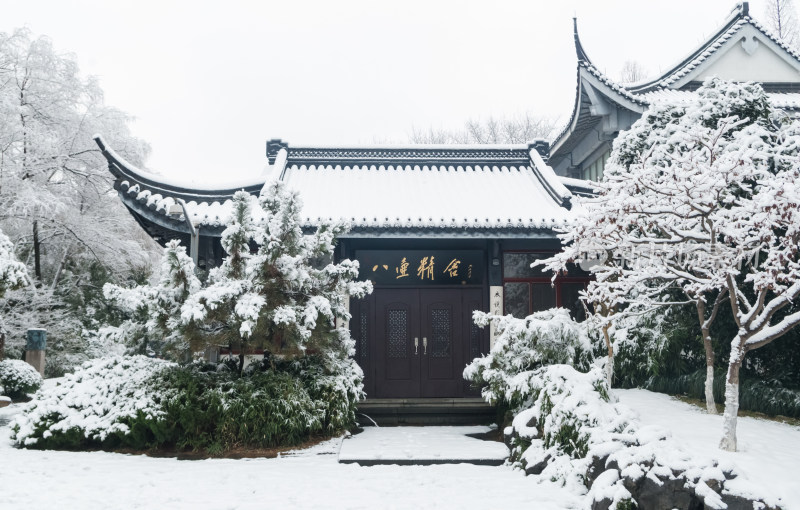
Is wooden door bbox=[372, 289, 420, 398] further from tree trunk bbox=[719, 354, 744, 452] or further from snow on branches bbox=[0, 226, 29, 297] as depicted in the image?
tree trunk bbox=[719, 354, 744, 452]

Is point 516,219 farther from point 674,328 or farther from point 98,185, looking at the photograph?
point 98,185

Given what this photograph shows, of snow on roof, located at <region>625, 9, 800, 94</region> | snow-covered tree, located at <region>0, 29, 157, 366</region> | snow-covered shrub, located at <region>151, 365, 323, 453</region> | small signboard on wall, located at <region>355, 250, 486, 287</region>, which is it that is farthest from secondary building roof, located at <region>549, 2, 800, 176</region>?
snow-covered tree, located at <region>0, 29, 157, 366</region>

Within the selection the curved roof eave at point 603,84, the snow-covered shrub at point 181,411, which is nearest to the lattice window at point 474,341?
the snow-covered shrub at point 181,411

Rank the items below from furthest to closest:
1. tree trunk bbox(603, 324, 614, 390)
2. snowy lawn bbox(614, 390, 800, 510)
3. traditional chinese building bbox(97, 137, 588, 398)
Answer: traditional chinese building bbox(97, 137, 588, 398)
tree trunk bbox(603, 324, 614, 390)
snowy lawn bbox(614, 390, 800, 510)

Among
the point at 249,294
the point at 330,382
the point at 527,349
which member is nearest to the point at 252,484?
the point at 330,382

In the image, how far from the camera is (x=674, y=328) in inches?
325

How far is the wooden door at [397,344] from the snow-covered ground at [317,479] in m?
3.25

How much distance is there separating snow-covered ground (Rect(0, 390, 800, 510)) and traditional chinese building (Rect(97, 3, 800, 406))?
3.47 m

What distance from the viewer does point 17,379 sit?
1101 cm

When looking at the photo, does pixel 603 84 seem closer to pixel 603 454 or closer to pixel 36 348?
pixel 603 454

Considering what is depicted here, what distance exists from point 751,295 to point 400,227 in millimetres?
4947

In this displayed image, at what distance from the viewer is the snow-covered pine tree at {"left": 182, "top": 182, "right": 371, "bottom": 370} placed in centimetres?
740

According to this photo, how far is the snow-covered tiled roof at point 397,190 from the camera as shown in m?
9.38

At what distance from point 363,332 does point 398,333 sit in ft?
2.07
